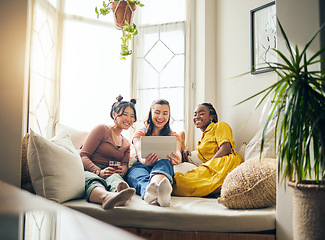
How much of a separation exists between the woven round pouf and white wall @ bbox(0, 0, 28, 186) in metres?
1.53

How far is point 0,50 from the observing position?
1.91m

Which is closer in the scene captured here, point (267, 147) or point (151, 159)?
point (267, 147)

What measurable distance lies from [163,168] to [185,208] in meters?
0.51

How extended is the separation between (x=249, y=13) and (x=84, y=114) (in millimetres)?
1894

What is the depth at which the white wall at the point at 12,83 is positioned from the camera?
190cm

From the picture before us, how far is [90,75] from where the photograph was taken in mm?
3416

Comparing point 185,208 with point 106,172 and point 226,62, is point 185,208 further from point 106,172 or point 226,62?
point 226,62

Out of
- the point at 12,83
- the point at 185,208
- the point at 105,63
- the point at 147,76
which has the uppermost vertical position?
the point at 105,63

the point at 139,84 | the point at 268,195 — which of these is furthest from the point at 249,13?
the point at 268,195

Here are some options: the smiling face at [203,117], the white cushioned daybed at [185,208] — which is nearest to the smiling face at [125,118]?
the smiling face at [203,117]

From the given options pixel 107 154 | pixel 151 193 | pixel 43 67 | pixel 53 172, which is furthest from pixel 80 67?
pixel 151 193

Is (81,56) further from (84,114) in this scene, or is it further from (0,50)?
(0,50)

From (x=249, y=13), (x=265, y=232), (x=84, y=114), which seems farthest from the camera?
(x=84, y=114)

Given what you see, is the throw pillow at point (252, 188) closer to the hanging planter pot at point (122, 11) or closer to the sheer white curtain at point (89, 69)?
the hanging planter pot at point (122, 11)
